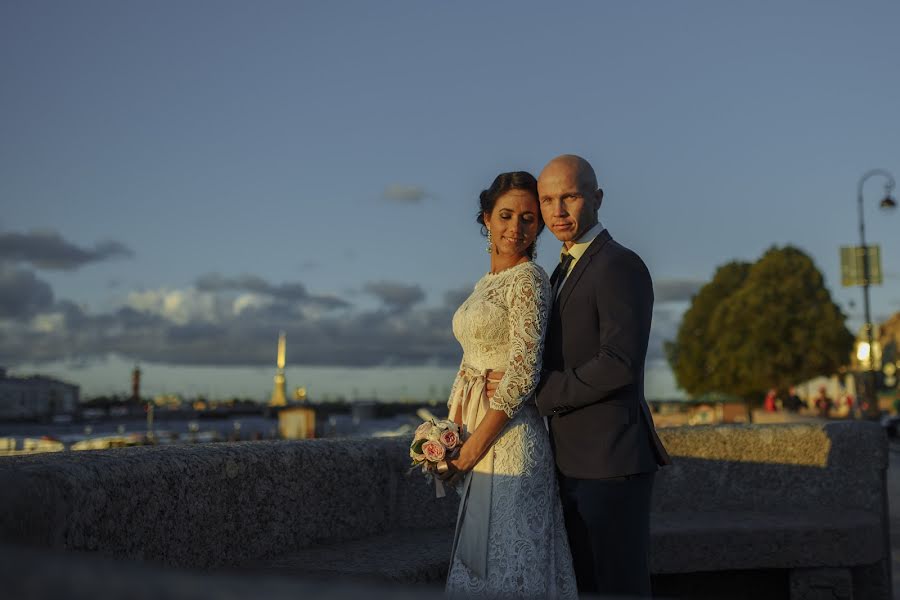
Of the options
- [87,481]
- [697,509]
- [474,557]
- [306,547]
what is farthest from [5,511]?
[697,509]

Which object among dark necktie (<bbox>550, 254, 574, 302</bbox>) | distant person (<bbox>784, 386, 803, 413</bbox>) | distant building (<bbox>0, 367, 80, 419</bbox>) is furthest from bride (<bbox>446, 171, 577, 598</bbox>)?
distant building (<bbox>0, 367, 80, 419</bbox>)

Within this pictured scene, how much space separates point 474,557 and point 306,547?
135 centimetres

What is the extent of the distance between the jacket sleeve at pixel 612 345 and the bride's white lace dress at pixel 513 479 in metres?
0.10

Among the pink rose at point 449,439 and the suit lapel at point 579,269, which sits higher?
the suit lapel at point 579,269

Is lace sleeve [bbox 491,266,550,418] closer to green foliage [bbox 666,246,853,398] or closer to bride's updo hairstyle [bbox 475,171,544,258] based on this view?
bride's updo hairstyle [bbox 475,171,544,258]

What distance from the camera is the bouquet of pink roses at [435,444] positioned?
3242 millimetres

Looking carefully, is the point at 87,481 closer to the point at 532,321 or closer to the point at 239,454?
the point at 239,454

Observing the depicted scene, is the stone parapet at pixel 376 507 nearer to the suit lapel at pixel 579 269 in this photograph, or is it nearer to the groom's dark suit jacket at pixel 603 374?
the groom's dark suit jacket at pixel 603 374

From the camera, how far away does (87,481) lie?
2.69m

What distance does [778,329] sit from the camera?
4675 centimetres

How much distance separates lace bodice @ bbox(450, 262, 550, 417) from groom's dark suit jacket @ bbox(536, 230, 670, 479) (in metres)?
0.10

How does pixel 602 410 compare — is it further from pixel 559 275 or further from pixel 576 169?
pixel 576 169

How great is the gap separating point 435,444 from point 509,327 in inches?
20.0

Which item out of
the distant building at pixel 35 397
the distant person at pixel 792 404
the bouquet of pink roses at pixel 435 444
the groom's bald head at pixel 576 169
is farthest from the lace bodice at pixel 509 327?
the distant building at pixel 35 397
